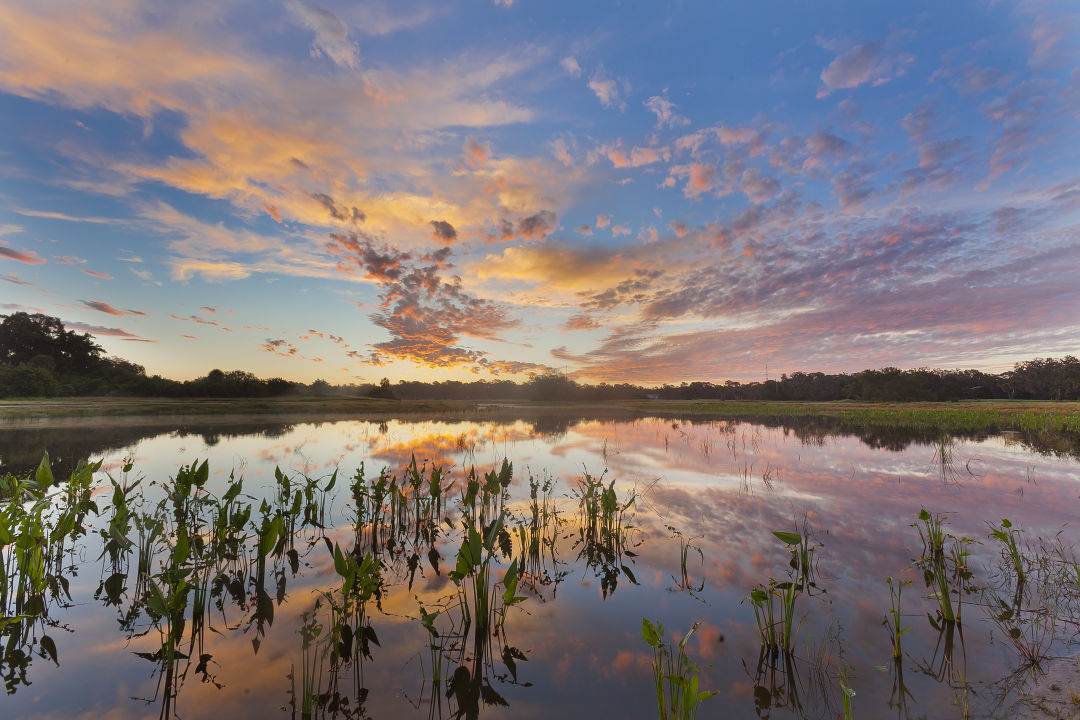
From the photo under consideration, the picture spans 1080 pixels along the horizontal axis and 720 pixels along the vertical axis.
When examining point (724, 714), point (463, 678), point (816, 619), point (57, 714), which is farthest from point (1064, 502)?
point (57, 714)

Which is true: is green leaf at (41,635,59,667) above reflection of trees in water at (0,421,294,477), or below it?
below

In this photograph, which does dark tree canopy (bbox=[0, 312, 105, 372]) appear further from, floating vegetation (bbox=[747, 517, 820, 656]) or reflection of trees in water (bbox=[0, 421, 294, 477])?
floating vegetation (bbox=[747, 517, 820, 656])

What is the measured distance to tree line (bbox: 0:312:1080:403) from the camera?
6134 centimetres

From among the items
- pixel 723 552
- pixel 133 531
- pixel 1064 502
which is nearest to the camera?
pixel 723 552

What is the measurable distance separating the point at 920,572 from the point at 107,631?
11.3 m

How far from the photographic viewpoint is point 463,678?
13.3 ft

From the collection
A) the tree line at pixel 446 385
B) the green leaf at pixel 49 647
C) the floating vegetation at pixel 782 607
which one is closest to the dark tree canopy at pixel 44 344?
the tree line at pixel 446 385

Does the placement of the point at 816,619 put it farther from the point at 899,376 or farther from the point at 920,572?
the point at 899,376

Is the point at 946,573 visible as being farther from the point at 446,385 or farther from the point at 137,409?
the point at 446,385

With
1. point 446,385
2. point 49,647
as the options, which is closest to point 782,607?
point 49,647

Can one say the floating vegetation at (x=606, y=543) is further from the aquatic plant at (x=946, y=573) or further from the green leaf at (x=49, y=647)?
the green leaf at (x=49, y=647)

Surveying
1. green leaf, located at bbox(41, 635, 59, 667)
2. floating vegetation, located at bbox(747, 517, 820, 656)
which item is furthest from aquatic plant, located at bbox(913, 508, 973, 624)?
green leaf, located at bbox(41, 635, 59, 667)

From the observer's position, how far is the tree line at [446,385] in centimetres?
6134

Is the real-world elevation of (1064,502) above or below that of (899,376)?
below
